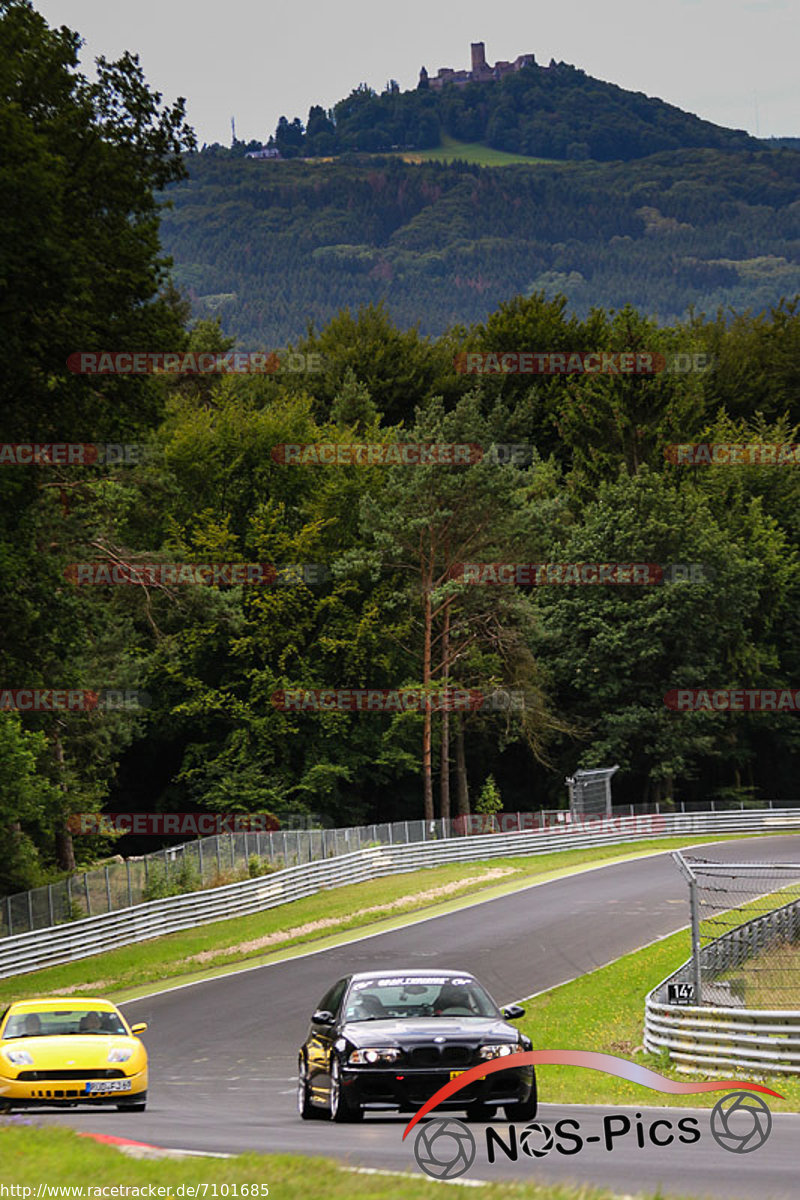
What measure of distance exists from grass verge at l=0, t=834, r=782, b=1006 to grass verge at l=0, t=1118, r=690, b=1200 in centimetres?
2275

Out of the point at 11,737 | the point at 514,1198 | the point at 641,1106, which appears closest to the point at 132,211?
the point at 11,737

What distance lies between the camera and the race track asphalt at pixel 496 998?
9828mm

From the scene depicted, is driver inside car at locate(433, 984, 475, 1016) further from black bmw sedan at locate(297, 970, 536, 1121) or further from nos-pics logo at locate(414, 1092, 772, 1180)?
nos-pics logo at locate(414, 1092, 772, 1180)

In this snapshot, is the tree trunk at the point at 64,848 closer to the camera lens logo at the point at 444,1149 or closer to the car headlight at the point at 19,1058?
the car headlight at the point at 19,1058

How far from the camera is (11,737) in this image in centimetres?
3675

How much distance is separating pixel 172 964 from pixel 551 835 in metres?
23.9

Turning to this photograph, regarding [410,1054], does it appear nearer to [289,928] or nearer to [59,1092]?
[59,1092]

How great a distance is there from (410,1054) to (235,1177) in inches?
163

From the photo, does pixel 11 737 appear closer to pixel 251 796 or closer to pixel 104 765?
pixel 104 765

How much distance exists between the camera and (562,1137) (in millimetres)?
11289

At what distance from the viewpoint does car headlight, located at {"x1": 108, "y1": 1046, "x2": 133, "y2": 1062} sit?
14.8 metres

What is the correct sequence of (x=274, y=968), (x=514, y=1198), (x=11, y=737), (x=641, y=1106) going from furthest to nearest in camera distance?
(x=11, y=737) < (x=274, y=968) < (x=641, y=1106) < (x=514, y=1198)

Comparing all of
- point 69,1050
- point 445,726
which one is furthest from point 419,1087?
point 445,726

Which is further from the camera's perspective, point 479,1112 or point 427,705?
point 427,705
